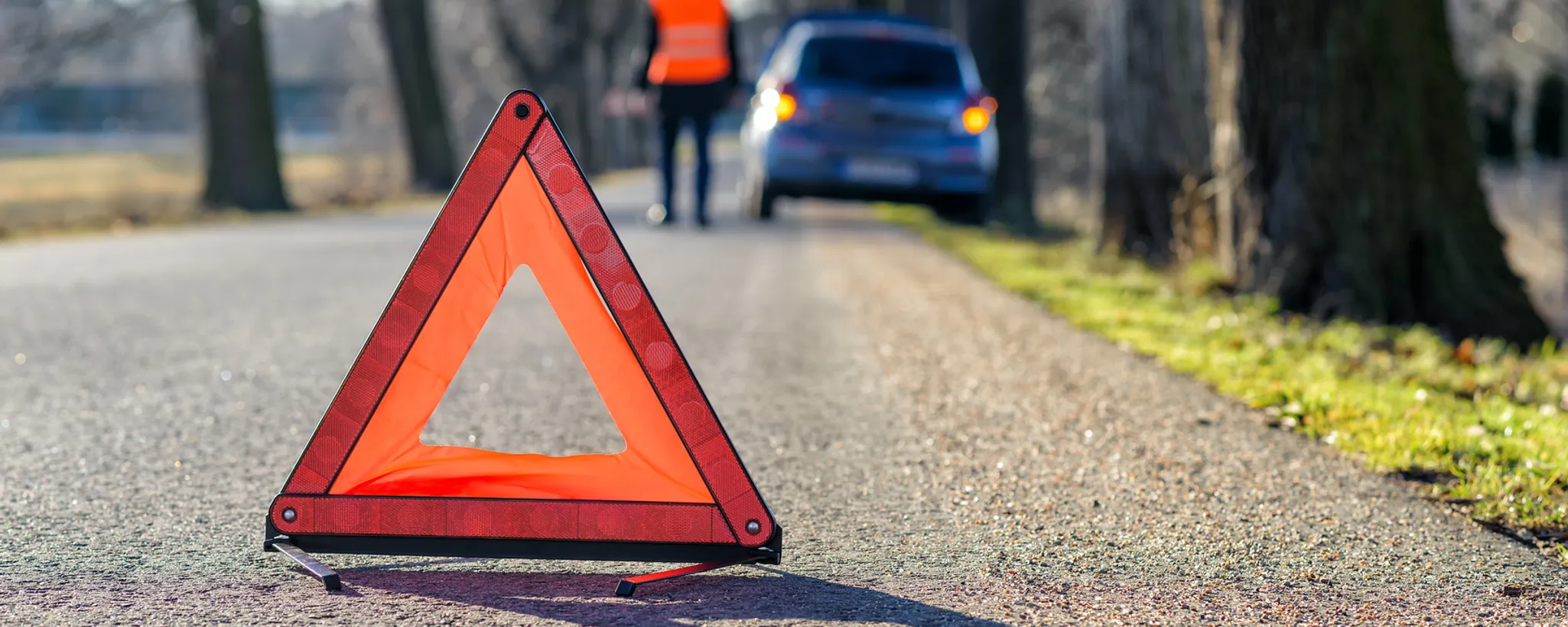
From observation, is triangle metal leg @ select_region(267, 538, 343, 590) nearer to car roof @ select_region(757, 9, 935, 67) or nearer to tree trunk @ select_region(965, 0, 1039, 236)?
car roof @ select_region(757, 9, 935, 67)

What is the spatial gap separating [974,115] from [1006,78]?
652 cm

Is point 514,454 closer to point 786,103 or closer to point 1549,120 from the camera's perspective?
point 786,103

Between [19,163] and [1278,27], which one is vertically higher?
[1278,27]

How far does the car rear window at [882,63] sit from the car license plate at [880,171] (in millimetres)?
746

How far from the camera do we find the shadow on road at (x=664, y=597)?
10.7ft

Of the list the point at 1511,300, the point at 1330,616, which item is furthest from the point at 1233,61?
the point at 1330,616

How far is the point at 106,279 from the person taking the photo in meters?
10.6

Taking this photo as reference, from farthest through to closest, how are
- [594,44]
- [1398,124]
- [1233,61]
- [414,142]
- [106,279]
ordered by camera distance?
1. [594,44]
2. [414,142]
3. [106,279]
4. [1233,61]
5. [1398,124]

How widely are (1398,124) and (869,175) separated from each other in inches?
249

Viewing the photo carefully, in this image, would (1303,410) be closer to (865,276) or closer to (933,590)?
(933,590)

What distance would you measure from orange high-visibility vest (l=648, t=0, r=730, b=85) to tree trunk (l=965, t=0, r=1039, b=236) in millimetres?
8010

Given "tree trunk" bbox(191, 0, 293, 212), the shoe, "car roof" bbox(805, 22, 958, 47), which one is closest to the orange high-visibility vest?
"car roof" bbox(805, 22, 958, 47)

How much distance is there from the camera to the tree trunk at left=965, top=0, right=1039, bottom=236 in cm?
2098

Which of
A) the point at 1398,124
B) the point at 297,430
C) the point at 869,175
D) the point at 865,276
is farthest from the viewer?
the point at 869,175
